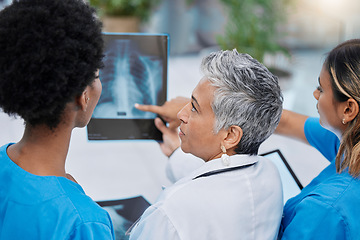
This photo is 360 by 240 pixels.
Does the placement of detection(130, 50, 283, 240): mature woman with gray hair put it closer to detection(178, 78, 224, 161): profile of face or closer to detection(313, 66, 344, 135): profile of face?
detection(178, 78, 224, 161): profile of face

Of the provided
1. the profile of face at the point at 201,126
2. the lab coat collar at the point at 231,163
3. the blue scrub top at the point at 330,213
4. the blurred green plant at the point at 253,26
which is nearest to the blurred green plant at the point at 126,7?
the blurred green plant at the point at 253,26

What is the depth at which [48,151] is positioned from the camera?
0.63 m

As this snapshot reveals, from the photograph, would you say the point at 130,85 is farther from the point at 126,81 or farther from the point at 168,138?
the point at 168,138

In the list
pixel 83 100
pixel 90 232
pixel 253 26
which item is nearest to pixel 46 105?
pixel 83 100

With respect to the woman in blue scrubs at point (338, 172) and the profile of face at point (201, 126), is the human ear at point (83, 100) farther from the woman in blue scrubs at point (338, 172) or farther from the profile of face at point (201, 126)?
the woman in blue scrubs at point (338, 172)

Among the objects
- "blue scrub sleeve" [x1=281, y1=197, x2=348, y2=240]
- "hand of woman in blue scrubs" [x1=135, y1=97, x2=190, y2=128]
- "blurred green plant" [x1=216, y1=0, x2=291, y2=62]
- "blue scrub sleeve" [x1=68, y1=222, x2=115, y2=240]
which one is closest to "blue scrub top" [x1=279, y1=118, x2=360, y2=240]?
"blue scrub sleeve" [x1=281, y1=197, x2=348, y2=240]

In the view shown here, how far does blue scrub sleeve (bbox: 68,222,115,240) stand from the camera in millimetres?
601

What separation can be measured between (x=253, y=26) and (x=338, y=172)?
142cm

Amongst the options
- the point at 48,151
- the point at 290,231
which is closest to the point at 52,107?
the point at 48,151

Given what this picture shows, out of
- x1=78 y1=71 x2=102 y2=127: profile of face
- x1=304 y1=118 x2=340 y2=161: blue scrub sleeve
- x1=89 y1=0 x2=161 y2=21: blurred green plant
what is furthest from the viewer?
x1=89 y1=0 x2=161 y2=21: blurred green plant

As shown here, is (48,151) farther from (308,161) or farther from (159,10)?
(159,10)

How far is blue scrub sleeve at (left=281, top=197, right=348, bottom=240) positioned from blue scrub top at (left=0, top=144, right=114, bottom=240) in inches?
15.5

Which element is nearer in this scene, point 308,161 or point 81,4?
point 81,4

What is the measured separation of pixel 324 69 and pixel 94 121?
0.68 m
